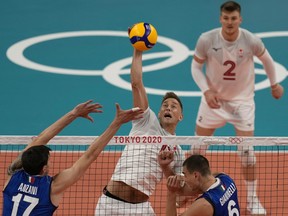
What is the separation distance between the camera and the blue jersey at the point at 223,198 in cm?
1038

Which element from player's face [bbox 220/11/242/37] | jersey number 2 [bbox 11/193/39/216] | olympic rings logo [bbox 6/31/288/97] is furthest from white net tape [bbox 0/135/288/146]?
olympic rings logo [bbox 6/31/288/97]

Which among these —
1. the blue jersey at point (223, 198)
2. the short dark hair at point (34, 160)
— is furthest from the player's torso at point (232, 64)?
the short dark hair at point (34, 160)

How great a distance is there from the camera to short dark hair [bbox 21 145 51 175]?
1012cm

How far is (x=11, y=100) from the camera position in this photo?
19938mm

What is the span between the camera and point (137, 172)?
38.7 ft

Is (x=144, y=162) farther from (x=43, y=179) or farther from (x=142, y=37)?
(x=43, y=179)

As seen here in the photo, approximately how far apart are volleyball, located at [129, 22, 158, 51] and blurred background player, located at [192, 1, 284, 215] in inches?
138

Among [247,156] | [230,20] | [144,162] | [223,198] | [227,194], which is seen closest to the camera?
[223,198]

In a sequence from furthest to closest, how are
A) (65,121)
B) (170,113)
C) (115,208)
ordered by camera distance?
1. (170,113)
2. (115,208)
3. (65,121)

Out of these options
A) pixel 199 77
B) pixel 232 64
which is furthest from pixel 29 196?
pixel 232 64

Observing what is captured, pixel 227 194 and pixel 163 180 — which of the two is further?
pixel 163 180

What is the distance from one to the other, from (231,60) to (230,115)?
3.63 ft

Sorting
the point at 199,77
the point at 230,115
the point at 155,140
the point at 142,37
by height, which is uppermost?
the point at 199,77

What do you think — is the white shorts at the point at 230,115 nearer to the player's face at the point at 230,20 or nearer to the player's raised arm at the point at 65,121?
the player's face at the point at 230,20
